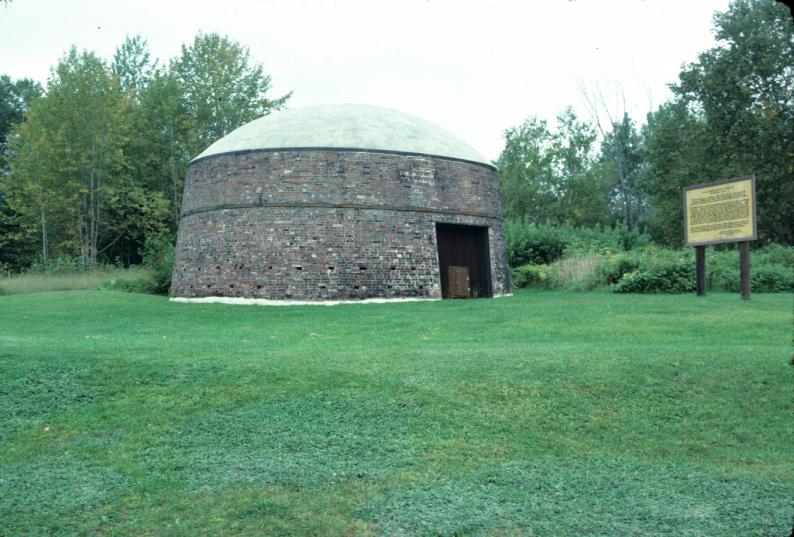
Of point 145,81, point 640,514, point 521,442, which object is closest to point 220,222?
point 521,442

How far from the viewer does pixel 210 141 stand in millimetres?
40031

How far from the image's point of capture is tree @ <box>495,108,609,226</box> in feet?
151

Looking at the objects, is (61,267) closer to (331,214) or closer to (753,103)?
(331,214)

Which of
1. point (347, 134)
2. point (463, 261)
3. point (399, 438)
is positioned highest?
point (347, 134)

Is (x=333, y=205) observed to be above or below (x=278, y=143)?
below

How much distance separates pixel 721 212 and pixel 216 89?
28.9 meters

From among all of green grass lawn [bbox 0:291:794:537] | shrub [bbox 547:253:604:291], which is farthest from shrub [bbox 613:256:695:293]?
green grass lawn [bbox 0:291:794:537]

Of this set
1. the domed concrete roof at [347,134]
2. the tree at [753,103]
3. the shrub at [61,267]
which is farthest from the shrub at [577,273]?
the shrub at [61,267]

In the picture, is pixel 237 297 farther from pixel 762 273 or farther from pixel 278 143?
pixel 762 273

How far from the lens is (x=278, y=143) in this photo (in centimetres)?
2014

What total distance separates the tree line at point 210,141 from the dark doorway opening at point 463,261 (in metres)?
10.4

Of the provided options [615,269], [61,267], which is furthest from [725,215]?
[61,267]

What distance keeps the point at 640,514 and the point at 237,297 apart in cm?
1522

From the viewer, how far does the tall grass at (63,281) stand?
26.5 meters
